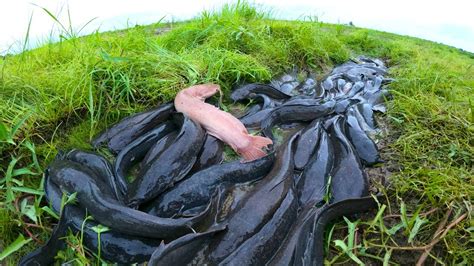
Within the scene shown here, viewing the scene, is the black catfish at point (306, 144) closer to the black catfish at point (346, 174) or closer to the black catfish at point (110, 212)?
the black catfish at point (346, 174)

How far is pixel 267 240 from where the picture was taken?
2.43 meters

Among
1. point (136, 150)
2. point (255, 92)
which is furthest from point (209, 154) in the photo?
point (255, 92)

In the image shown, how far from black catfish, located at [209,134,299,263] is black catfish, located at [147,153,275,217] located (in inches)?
5.1

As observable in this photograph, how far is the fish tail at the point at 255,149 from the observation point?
10.6 feet

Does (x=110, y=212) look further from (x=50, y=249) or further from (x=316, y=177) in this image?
(x=316, y=177)

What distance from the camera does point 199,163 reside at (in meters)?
3.19

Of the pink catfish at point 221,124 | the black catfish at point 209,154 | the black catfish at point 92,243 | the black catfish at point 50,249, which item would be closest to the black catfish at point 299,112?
the pink catfish at point 221,124

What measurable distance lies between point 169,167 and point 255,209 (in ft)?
2.53

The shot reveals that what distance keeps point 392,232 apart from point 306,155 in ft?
2.91

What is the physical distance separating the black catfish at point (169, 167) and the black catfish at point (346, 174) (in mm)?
1082

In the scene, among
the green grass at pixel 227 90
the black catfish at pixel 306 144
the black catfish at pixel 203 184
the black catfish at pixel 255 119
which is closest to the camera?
the green grass at pixel 227 90

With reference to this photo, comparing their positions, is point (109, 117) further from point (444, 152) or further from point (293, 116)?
point (444, 152)

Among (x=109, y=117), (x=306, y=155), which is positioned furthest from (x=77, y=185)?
(x=306, y=155)

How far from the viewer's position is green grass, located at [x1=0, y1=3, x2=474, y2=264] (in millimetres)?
2666
